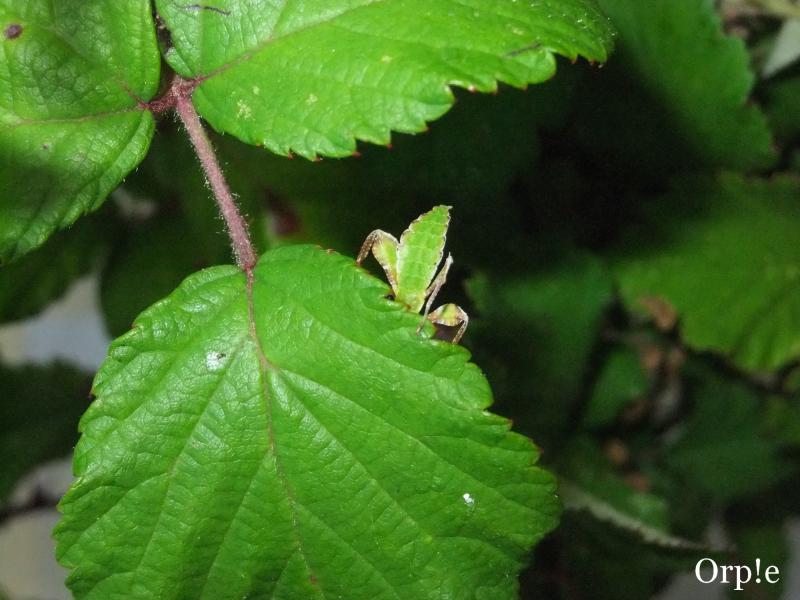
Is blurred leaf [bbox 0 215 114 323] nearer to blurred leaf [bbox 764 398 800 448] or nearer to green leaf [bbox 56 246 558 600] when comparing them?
green leaf [bbox 56 246 558 600]

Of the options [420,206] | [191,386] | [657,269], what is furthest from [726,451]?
[191,386]

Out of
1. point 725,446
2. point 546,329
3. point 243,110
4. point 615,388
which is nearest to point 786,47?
point 546,329

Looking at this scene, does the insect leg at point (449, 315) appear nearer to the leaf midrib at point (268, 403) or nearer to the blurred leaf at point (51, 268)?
the leaf midrib at point (268, 403)

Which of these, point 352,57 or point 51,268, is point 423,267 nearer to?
point 352,57

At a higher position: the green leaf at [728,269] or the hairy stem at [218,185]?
the hairy stem at [218,185]

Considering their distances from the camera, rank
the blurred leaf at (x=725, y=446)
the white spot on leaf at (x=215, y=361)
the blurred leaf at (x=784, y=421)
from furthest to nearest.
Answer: the blurred leaf at (x=725, y=446) → the blurred leaf at (x=784, y=421) → the white spot on leaf at (x=215, y=361)

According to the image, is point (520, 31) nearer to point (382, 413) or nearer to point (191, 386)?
point (382, 413)

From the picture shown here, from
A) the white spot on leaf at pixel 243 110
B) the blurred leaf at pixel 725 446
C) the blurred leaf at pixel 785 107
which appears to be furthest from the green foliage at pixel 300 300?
the blurred leaf at pixel 725 446
